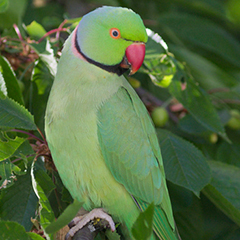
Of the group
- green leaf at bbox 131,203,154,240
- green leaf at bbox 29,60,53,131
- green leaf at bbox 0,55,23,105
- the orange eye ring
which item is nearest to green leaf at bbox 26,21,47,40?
green leaf at bbox 29,60,53,131

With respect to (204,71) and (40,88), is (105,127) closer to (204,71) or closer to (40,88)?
(40,88)

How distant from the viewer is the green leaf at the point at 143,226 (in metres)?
1.09

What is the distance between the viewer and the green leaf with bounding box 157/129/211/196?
1.78 m

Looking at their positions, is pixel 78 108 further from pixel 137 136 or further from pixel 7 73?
pixel 7 73

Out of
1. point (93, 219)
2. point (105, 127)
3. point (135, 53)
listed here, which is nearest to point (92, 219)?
point (93, 219)

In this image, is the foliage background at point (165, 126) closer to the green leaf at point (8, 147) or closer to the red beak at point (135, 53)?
the green leaf at point (8, 147)

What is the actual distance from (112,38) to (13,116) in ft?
1.87

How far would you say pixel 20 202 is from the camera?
1.63 metres

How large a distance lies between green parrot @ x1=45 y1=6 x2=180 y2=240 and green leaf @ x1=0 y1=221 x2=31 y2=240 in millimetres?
414

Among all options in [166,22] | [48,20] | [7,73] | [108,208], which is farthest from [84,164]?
[166,22]

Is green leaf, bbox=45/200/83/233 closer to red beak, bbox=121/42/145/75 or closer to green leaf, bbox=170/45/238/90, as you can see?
red beak, bbox=121/42/145/75

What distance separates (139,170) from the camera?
1670mm

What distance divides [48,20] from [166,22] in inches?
41.2

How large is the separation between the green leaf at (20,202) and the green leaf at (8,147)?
8.8 inches
